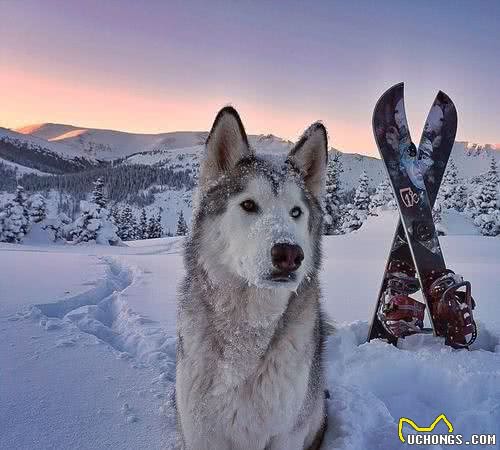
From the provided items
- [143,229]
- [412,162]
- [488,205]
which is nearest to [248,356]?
[412,162]

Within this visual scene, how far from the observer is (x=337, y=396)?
145 inches

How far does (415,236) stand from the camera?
550 cm

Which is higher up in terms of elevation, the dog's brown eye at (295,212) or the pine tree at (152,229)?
the dog's brown eye at (295,212)

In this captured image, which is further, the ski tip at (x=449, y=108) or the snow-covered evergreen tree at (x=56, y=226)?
the snow-covered evergreen tree at (x=56, y=226)

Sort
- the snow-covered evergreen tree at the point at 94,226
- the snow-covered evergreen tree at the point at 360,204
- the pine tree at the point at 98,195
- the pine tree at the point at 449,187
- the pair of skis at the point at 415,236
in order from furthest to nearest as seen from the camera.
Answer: the pine tree at the point at 449,187
the pine tree at the point at 98,195
the snow-covered evergreen tree at the point at 360,204
the snow-covered evergreen tree at the point at 94,226
the pair of skis at the point at 415,236

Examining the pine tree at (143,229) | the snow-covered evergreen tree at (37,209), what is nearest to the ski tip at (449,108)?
the snow-covered evergreen tree at (37,209)

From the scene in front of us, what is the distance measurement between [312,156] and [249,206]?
2.64 ft

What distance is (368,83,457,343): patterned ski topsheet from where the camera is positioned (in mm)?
5492

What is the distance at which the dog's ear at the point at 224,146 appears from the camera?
271 cm

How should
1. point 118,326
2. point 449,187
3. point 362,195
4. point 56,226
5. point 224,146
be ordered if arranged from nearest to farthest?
point 224,146 < point 118,326 < point 362,195 < point 449,187 < point 56,226

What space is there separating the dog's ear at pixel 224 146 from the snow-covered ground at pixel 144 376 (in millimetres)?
1510
